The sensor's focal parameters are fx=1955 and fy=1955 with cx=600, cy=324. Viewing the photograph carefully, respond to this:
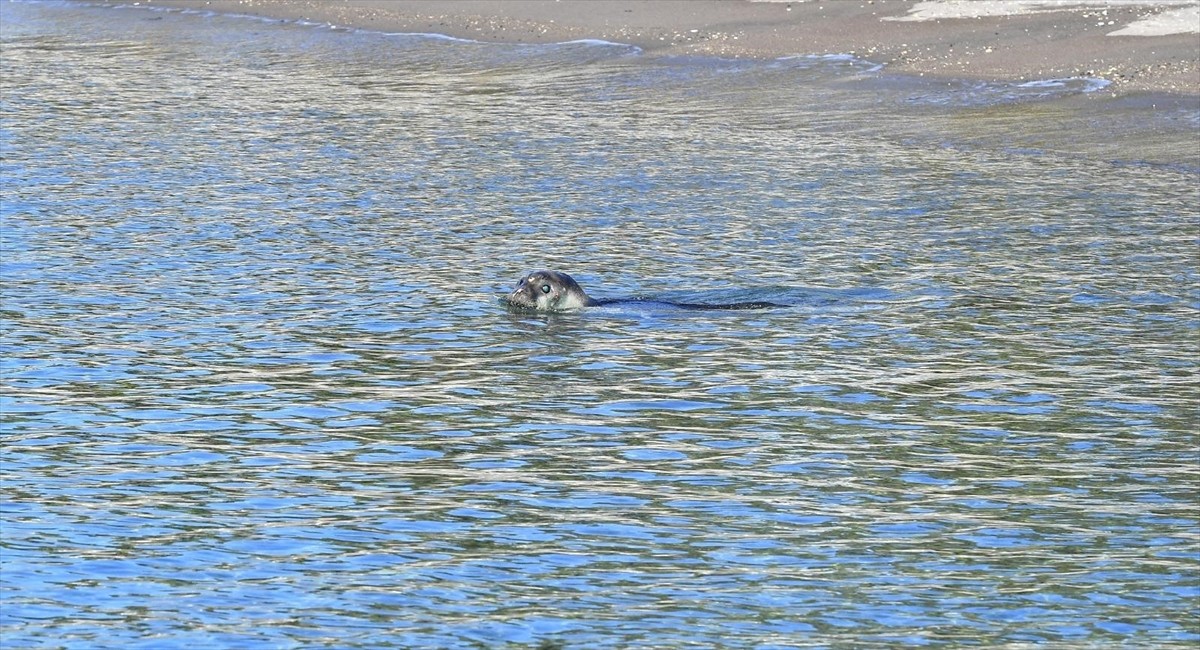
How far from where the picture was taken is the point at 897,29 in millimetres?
24562

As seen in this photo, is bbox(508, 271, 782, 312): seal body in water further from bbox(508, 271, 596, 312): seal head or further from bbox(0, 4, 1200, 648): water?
bbox(0, 4, 1200, 648): water

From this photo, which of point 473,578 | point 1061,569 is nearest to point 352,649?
point 473,578

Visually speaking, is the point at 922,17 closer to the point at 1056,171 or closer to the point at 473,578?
the point at 1056,171

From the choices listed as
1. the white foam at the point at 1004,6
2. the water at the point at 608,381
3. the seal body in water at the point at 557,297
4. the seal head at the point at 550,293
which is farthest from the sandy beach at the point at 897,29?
the seal head at the point at 550,293

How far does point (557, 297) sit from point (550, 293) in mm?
51

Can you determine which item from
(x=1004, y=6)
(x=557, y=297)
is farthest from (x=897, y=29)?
(x=557, y=297)

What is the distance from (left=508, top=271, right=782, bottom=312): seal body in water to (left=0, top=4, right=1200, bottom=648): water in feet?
0.62

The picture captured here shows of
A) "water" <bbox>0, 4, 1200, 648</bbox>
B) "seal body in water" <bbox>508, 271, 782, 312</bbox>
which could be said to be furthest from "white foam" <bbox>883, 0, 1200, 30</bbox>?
"seal body in water" <bbox>508, 271, 782, 312</bbox>

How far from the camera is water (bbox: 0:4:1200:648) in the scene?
279 inches

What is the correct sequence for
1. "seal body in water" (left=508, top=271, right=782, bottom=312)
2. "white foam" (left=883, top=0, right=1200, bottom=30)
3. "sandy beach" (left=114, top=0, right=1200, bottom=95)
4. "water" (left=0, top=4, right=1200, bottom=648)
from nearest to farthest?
1. "water" (left=0, top=4, right=1200, bottom=648)
2. "seal body in water" (left=508, top=271, right=782, bottom=312)
3. "sandy beach" (left=114, top=0, right=1200, bottom=95)
4. "white foam" (left=883, top=0, right=1200, bottom=30)

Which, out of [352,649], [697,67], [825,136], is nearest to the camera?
[352,649]

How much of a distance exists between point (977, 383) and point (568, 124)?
36.1 feet

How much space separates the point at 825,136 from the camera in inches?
784

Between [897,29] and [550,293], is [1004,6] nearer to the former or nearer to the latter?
[897,29]
